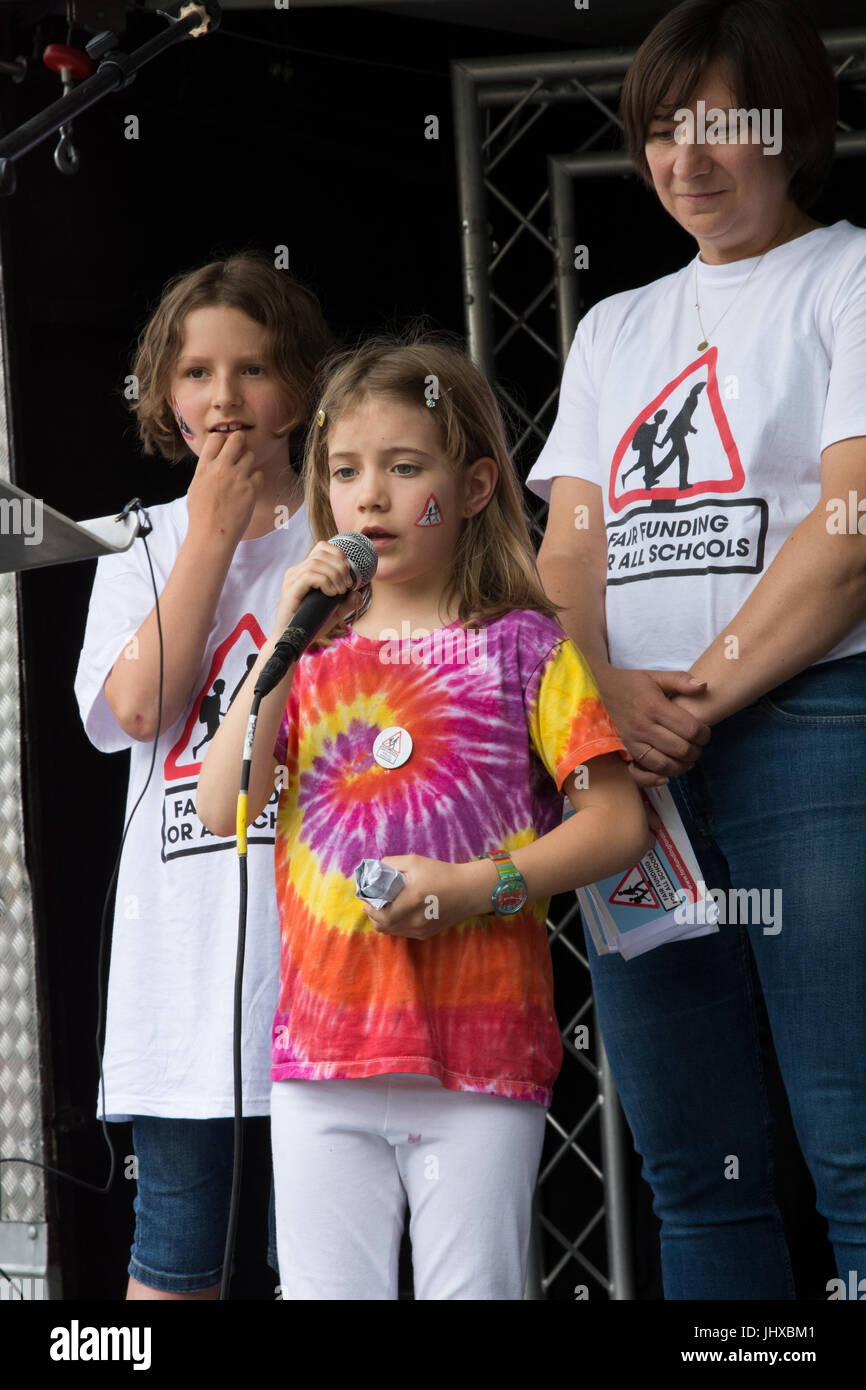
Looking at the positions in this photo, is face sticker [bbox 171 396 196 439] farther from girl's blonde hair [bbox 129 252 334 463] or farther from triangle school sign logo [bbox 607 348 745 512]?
triangle school sign logo [bbox 607 348 745 512]

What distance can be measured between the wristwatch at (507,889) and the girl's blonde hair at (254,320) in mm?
913

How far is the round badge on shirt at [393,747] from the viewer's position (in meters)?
1.72

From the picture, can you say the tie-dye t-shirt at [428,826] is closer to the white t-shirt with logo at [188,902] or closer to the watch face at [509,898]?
the watch face at [509,898]

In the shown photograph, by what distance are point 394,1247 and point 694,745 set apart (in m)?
0.70

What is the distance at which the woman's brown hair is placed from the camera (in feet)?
6.57

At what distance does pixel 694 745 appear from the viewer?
1854 mm

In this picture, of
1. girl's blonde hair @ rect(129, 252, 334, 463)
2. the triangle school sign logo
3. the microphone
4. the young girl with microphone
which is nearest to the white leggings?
A: the young girl with microphone

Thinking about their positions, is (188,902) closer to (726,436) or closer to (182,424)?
(182,424)

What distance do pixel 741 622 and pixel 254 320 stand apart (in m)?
0.94

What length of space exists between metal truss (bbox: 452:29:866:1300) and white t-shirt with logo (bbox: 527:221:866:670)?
757 millimetres

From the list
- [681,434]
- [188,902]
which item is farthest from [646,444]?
[188,902]

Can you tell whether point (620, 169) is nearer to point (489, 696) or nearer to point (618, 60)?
point (618, 60)
